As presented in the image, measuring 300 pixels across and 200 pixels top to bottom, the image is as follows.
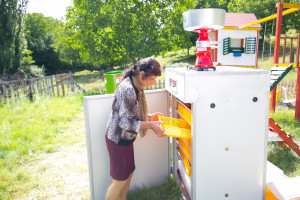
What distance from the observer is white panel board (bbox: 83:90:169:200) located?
7.60 feet

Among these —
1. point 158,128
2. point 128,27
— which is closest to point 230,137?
point 158,128

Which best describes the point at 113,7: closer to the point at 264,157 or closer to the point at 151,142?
the point at 151,142

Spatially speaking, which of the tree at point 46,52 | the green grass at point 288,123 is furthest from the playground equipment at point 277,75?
the tree at point 46,52

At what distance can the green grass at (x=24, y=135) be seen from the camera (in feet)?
10.9

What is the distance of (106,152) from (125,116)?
2.52 feet

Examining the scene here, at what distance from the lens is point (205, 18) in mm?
1895

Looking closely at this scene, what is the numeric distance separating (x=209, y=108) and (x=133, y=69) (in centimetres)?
79

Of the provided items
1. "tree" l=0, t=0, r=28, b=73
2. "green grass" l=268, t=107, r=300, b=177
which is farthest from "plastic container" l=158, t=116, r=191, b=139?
"tree" l=0, t=0, r=28, b=73

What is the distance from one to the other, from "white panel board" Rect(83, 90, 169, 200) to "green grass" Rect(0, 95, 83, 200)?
54.8 inches

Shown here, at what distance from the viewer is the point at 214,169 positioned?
6.49 feet

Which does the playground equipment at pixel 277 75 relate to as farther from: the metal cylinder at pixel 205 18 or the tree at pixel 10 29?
the tree at pixel 10 29

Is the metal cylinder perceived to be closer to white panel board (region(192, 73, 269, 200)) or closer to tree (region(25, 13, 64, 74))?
white panel board (region(192, 73, 269, 200))

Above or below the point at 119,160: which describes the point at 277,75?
above

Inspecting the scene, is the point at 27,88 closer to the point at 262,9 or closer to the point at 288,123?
the point at 288,123
